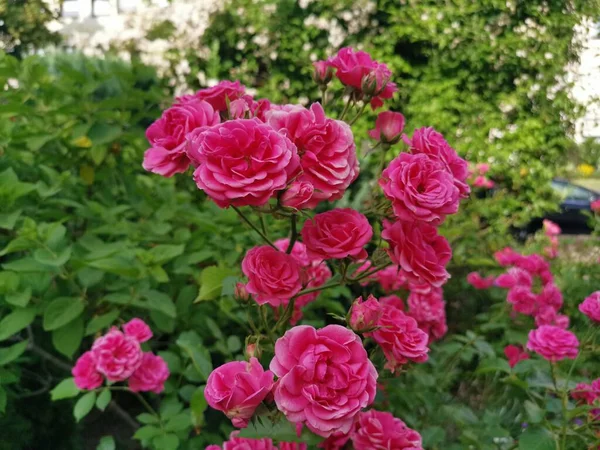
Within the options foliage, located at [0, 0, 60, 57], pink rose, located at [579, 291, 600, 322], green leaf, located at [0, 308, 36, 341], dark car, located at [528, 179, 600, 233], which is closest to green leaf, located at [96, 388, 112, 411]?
green leaf, located at [0, 308, 36, 341]

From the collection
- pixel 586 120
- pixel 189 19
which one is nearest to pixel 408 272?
pixel 586 120

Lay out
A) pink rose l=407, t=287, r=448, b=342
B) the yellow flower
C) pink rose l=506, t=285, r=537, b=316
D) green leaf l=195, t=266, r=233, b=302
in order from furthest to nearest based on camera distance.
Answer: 1. the yellow flower
2. pink rose l=506, t=285, r=537, b=316
3. pink rose l=407, t=287, r=448, b=342
4. green leaf l=195, t=266, r=233, b=302

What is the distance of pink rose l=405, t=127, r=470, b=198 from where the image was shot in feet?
2.89

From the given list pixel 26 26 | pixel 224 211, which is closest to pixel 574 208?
pixel 224 211

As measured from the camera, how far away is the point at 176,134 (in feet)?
2.84

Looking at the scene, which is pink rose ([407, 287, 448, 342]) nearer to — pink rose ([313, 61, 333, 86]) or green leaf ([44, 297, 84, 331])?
pink rose ([313, 61, 333, 86])

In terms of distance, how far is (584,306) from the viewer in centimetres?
116

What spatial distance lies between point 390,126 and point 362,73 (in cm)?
11

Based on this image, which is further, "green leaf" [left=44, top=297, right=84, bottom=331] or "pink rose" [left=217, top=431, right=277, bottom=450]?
"green leaf" [left=44, top=297, right=84, bottom=331]

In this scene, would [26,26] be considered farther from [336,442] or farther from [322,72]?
[336,442]

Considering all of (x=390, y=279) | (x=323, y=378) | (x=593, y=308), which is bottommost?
(x=390, y=279)

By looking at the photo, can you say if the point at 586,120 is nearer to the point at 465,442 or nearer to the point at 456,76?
the point at 456,76

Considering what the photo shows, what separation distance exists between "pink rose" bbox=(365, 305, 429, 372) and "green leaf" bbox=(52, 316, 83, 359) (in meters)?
0.83

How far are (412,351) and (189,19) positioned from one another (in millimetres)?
5915
